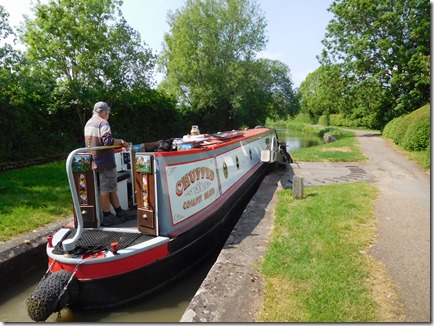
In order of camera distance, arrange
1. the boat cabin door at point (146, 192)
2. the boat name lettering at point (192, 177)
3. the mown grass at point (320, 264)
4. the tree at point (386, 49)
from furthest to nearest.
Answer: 1. the tree at point (386, 49)
2. the boat name lettering at point (192, 177)
3. the boat cabin door at point (146, 192)
4. the mown grass at point (320, 264)

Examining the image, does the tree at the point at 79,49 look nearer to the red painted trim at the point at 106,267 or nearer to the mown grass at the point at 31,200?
the mown grass at the point at 31,200

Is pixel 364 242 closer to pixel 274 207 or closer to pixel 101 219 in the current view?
pixel 274 207

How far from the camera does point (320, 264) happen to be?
130 inches

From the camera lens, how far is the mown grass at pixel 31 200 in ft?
15.4

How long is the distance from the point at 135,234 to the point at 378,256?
268cm

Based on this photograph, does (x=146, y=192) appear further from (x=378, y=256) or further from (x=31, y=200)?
(x=31, y=200)

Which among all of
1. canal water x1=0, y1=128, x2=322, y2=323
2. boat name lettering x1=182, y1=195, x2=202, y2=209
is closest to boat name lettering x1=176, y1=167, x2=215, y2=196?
boat name lettering x1=182, y1=195, x2=202, y2=209

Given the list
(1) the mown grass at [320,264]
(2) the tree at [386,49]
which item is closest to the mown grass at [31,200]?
(1) the mown grass at [320,264]

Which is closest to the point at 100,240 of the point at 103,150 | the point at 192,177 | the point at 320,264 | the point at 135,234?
the point at 135,234

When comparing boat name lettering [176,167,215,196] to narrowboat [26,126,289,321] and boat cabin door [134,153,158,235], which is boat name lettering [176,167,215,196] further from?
boat cabin door [134,153,158,235]

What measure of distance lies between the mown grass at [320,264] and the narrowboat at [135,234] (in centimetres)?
99

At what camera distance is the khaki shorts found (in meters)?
3.77

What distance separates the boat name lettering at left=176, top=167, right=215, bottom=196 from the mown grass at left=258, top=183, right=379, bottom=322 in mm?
1222

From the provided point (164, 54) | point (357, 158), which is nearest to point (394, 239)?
point (357, 158)
